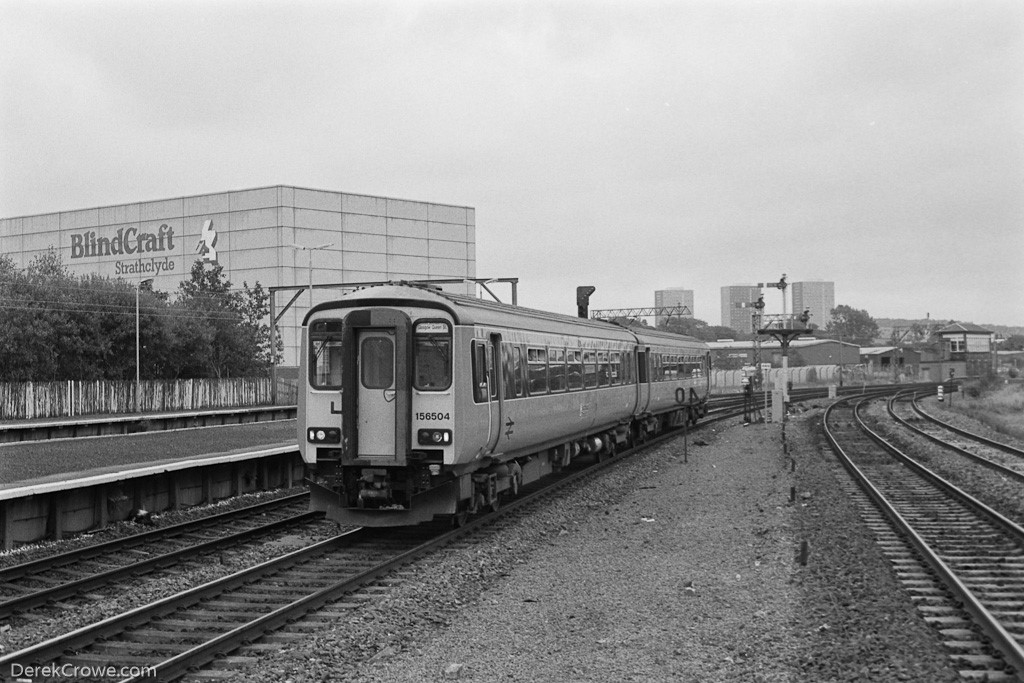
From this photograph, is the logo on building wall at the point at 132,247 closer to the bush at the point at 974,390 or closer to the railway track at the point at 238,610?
the bush at the point at 974,390

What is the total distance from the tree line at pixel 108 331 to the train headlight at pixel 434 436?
30.8 meters

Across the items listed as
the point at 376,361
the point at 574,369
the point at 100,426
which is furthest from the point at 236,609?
the point at 100,426

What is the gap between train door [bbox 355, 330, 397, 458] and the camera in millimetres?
12523

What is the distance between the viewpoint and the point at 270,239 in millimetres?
63531

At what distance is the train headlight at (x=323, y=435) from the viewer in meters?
12.7

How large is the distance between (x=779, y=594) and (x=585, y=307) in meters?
23.5

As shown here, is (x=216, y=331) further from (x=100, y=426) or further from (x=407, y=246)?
(x=407, y=246)

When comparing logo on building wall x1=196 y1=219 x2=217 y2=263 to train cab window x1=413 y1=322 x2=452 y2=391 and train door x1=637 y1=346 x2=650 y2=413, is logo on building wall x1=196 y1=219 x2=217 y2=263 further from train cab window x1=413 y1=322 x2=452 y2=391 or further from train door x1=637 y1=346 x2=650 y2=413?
train cab window x1=413 y1=322 x2=452 y2=391

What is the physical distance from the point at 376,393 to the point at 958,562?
24.4 ft

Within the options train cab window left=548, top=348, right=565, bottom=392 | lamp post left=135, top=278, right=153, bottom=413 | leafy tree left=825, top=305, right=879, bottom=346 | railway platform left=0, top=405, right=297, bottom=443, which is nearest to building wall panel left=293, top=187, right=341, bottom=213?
lamp post left=135, top=278, right=153, bottom=413

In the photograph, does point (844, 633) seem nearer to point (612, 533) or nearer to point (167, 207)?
point (612, 533)

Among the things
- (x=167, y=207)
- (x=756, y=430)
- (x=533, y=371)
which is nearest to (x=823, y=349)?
Answer: (x=167, y=207)
